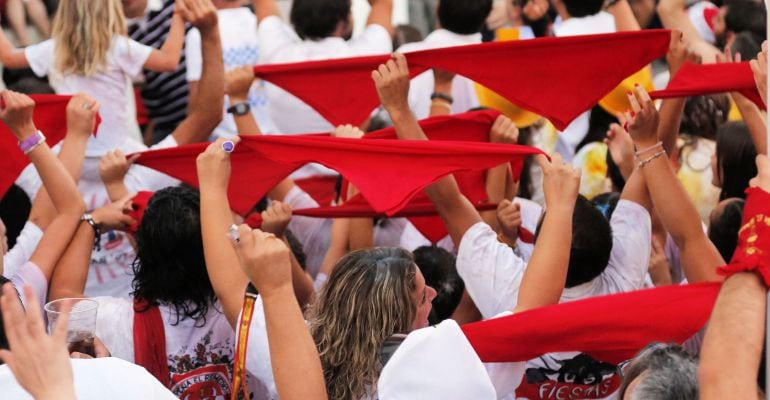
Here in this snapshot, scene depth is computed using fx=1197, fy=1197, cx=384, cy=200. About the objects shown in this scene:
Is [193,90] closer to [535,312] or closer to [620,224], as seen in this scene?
[620,224]

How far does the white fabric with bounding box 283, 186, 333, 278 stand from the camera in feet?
15.5

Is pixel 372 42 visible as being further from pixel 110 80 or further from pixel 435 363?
pixel 435 363

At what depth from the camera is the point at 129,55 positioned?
16.4ft

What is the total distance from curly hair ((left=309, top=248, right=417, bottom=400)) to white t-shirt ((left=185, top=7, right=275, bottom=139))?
2.88 m

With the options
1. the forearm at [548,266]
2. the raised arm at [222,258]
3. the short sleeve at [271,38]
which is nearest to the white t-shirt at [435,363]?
the forearm at [548,266]

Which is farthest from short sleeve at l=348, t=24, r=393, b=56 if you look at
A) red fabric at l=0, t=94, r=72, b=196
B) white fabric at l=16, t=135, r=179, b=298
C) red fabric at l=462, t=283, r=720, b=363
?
red fabric at l=462, t=283, r=720, b=363

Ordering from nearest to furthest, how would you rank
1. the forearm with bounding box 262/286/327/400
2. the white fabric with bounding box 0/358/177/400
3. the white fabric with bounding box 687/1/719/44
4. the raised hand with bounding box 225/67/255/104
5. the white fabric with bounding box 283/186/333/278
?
the white fabric with bounding box 0/358/177/400
the forearm with bounding box 262/286/327/400
the raised hand with bounding box 225/67/255/104
the white fabric with bounding box 283/186/333/278
the white fabric with bounding box 687/1/719/44

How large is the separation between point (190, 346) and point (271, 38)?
2418mm

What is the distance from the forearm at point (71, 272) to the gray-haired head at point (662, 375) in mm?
1854

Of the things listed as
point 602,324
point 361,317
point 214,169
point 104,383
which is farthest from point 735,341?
point 214,169

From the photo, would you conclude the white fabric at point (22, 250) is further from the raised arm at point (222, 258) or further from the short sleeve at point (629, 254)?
the short sleeve at point (629, 254)

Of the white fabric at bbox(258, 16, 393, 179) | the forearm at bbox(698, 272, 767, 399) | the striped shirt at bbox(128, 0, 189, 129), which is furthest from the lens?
the striped shirt at bbox(128, 0, 189, 129)

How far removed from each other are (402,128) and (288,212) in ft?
1.71

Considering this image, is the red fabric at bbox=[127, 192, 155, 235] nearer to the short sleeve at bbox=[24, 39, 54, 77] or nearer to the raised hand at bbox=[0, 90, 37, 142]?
→ the raised hand at bbox=[0, 90, 37, 142]
